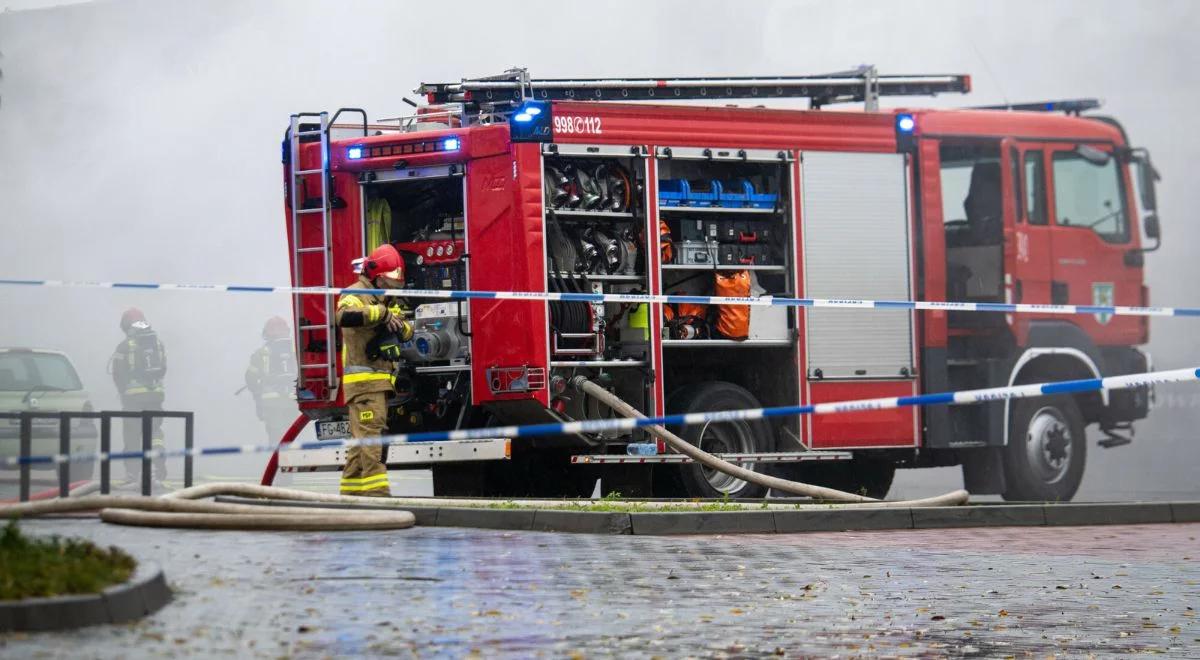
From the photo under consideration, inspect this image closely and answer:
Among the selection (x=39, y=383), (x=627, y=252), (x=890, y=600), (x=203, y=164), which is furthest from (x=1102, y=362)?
(x=203, y=164)

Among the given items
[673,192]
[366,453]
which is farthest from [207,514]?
[673,192]

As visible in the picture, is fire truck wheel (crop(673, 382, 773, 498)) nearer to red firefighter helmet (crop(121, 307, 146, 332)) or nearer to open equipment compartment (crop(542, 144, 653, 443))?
open equipment compartment (crop(542, 144, 653, 443))

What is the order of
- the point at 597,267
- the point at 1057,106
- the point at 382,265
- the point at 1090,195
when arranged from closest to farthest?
the point at 382,265 → the point at 597,267 → the point at 1090,195 → the point at 1057,106

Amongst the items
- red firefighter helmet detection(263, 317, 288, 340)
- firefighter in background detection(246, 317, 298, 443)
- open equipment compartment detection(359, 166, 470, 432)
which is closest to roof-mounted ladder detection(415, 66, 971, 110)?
open equipment compartment detection(359, 166, 470, 432)

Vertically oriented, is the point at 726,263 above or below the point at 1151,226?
below

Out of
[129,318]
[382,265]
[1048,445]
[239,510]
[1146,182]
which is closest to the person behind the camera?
[239,510]

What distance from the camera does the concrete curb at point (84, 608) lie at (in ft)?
17.5

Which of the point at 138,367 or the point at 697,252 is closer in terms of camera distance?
the point at 697,252

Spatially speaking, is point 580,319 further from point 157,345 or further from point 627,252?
point 157,345

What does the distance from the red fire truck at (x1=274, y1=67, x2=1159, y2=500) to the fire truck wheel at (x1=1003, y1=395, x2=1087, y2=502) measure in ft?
0.07

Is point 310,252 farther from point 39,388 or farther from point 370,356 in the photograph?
point 39,388

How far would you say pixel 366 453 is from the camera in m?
11.4

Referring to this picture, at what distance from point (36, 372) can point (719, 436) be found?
7.87 meters

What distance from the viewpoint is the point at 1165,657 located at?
20.0ft
